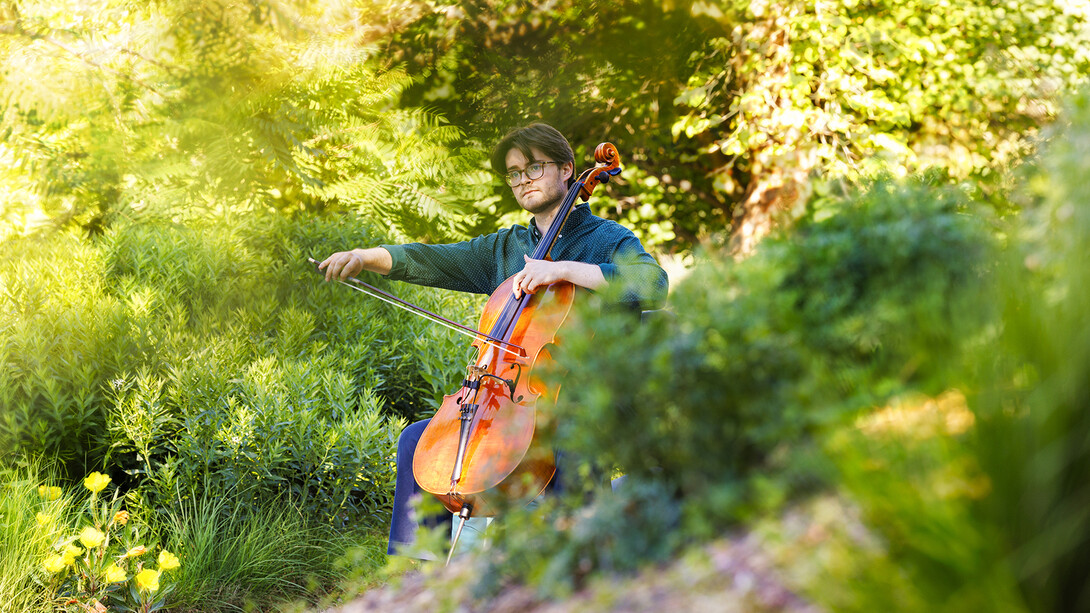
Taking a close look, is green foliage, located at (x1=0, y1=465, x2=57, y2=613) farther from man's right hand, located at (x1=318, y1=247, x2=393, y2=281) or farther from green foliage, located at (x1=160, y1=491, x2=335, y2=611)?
man's right hand, located at (x1=318, y1=247, x2=393, y2=281)

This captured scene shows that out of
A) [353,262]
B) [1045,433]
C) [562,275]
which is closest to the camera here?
[1045,433]

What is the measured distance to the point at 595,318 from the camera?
148 cm

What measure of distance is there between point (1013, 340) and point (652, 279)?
1196 mm

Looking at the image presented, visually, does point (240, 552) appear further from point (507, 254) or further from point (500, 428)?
A: point (507, 254)

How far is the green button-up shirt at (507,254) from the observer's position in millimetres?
2664

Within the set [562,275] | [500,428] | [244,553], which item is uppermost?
[562,275]

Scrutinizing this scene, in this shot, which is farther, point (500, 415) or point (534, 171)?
point (534, 171)

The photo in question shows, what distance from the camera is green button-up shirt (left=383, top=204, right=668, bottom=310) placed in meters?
2.66

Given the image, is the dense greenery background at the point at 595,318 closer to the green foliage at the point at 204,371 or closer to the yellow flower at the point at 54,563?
the green foliage at the point at 204,371

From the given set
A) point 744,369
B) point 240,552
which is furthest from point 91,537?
point 744,369

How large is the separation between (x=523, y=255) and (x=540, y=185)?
0.24 meters

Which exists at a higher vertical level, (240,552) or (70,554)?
(70,554)

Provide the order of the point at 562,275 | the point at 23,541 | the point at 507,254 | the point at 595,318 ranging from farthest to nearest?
the point at 507,254 < the point at 23,541 < the point at 562,275 < the point at 595,318

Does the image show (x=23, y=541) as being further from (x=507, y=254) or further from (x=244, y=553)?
(x=507, y=254)
